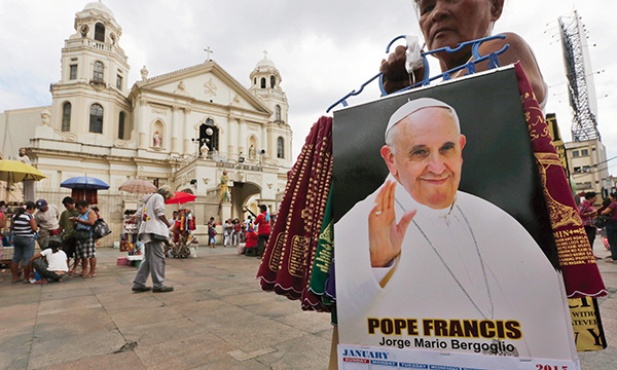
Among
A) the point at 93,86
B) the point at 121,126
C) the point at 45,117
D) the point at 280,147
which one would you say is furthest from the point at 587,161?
the point at 45,117

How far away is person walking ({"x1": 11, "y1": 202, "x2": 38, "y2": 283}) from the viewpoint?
557 centimetres

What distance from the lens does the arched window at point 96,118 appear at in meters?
24.0

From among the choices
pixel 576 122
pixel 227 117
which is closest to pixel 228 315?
pixel 227 117

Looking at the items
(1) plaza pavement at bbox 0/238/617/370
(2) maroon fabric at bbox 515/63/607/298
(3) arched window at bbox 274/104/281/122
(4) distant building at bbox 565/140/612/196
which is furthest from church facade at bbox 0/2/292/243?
(4) distant building at bbox 565/140/612/196

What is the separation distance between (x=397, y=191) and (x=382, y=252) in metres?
0.19

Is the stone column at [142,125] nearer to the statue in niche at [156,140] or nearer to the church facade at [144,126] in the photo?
the church facade at [144,126]

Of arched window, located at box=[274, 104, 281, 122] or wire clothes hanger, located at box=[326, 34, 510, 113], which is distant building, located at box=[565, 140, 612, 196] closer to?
arched window, located at box=[274, 104, 281, 122]

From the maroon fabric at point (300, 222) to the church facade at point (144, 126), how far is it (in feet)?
58.2

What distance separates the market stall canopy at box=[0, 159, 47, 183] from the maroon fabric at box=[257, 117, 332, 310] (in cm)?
890

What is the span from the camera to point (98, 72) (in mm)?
24781

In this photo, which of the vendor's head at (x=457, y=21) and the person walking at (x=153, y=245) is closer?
the vendor's head at (x=457, y=21)

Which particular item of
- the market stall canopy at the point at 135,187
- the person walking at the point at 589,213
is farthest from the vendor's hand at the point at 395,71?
the market stall canopy at the point at 135,187

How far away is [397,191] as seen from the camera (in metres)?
0.94

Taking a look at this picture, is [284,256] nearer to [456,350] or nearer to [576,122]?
[456,350]
